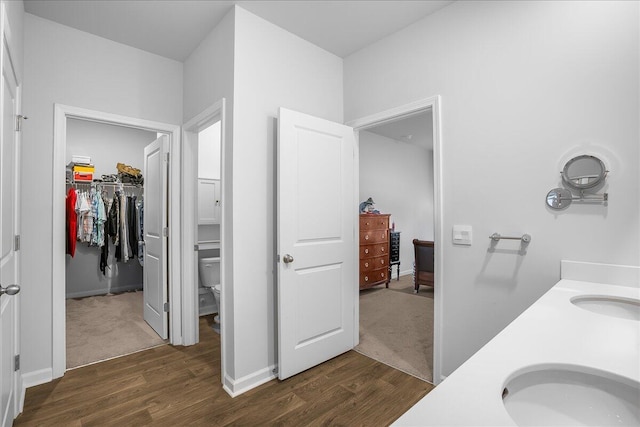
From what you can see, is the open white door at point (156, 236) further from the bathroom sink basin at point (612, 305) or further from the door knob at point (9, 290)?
the bathroom sink basin at point (612, 305)

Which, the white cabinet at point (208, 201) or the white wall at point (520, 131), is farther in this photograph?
the white cabinet at point (208, 201)

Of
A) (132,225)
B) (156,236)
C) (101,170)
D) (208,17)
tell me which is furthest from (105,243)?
(208,17)

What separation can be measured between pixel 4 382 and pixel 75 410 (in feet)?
2.05

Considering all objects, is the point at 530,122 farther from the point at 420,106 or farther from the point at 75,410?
the point at 75,410

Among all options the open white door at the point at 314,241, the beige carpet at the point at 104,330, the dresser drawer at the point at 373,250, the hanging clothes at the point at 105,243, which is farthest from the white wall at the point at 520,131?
the hanging clothes at the point at 105,243

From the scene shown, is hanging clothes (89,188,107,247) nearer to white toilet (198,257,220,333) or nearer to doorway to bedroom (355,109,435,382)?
white toilet (198,257,220,333)

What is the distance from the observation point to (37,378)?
2.22 meters

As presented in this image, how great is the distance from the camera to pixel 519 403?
677mm

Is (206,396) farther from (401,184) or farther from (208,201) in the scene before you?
(401,184)

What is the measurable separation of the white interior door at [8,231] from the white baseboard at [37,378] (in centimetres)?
42

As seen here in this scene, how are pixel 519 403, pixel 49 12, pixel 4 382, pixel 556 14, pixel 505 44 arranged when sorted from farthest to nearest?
pixel 49 12, pixel 505 44, pixel 556 14, pixel 4 382, pixel 519 403

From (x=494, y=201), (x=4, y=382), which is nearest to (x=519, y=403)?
(x=494, y=201)

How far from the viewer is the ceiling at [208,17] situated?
7.09 feet

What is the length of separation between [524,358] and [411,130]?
537 cm
